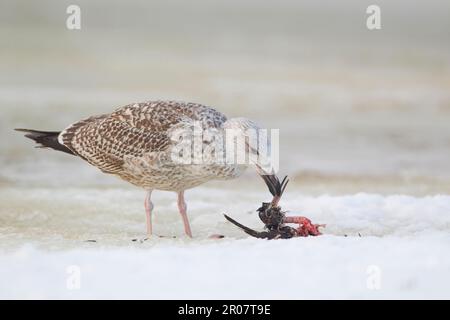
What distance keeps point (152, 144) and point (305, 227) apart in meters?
1.39

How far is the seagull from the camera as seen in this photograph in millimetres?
6820

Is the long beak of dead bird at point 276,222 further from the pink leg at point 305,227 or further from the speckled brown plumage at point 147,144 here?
the speckled brown plumage at point 147,144

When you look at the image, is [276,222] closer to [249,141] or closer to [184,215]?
[249,141]

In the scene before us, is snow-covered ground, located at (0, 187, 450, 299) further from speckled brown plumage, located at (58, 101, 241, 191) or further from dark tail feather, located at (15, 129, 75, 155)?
dark tail feather, located at (15, 129, 75, 155)

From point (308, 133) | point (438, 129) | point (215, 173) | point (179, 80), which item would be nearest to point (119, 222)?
point (215, 173)

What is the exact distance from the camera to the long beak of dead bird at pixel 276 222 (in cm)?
633

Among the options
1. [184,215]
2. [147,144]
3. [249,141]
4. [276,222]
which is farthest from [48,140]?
[276,222]

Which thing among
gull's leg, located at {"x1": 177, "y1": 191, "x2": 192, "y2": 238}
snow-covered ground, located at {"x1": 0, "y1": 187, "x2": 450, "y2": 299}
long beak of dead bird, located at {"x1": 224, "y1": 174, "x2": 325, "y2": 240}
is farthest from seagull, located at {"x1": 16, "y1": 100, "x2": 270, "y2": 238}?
snow-covered ground, located at {"x1": 0, "y1": 187, "x2": 450, "y2": 299}

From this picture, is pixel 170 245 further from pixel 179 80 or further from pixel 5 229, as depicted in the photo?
pixel 179 80

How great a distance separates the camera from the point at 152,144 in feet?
22.9

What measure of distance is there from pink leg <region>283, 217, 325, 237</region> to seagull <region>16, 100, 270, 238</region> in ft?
1.80

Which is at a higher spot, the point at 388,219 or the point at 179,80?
the point at 179,80
